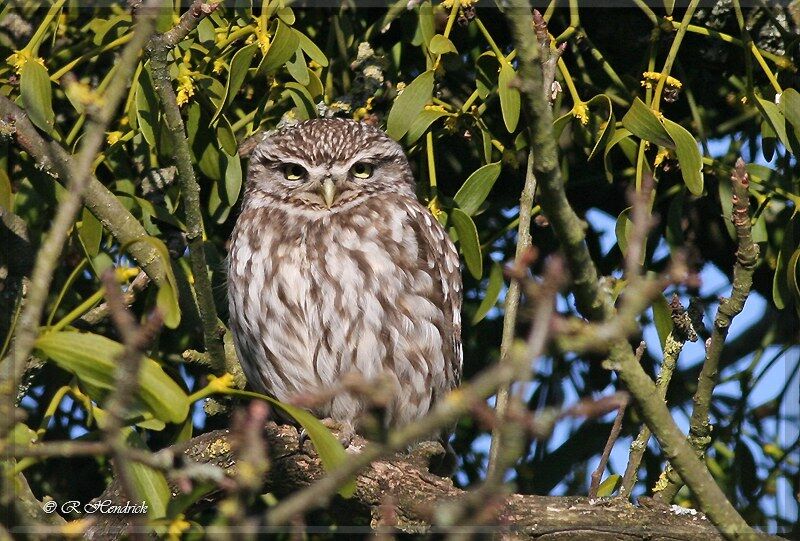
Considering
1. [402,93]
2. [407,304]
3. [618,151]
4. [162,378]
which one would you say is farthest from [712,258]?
[162,378]

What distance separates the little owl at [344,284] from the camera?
2.89 m

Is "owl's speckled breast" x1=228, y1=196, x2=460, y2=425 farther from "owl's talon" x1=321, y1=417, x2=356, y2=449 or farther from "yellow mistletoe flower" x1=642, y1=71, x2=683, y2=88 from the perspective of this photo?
"yellow mistletoe flower" x1=642, y1=71, x2=683, y2=88

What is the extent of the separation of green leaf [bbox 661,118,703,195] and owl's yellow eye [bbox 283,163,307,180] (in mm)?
1184

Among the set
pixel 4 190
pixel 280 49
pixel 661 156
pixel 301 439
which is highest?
pixel 280 49

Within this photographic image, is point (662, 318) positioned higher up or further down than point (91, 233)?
further down

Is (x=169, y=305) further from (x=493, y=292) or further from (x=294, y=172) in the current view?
(x=294, y=172)

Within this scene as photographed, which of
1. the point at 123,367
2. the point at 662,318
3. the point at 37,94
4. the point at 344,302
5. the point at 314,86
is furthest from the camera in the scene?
the point at 344,302

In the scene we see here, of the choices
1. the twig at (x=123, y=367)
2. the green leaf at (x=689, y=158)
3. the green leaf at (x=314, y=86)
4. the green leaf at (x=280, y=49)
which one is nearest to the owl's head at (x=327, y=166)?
the green leaf at (x=314, y=86)

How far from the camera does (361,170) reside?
10.4 ft

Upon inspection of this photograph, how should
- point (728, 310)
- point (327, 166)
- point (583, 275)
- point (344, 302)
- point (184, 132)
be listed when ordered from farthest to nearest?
point (327, 166) < point (344, 302) < point (184, 132) < point (728, 310) < point (583, 275)

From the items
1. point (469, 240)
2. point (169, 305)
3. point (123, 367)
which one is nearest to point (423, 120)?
point (469, 240)

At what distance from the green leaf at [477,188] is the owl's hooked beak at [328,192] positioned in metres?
0.57

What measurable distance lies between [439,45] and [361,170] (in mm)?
790

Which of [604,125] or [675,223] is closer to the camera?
[604,125]
